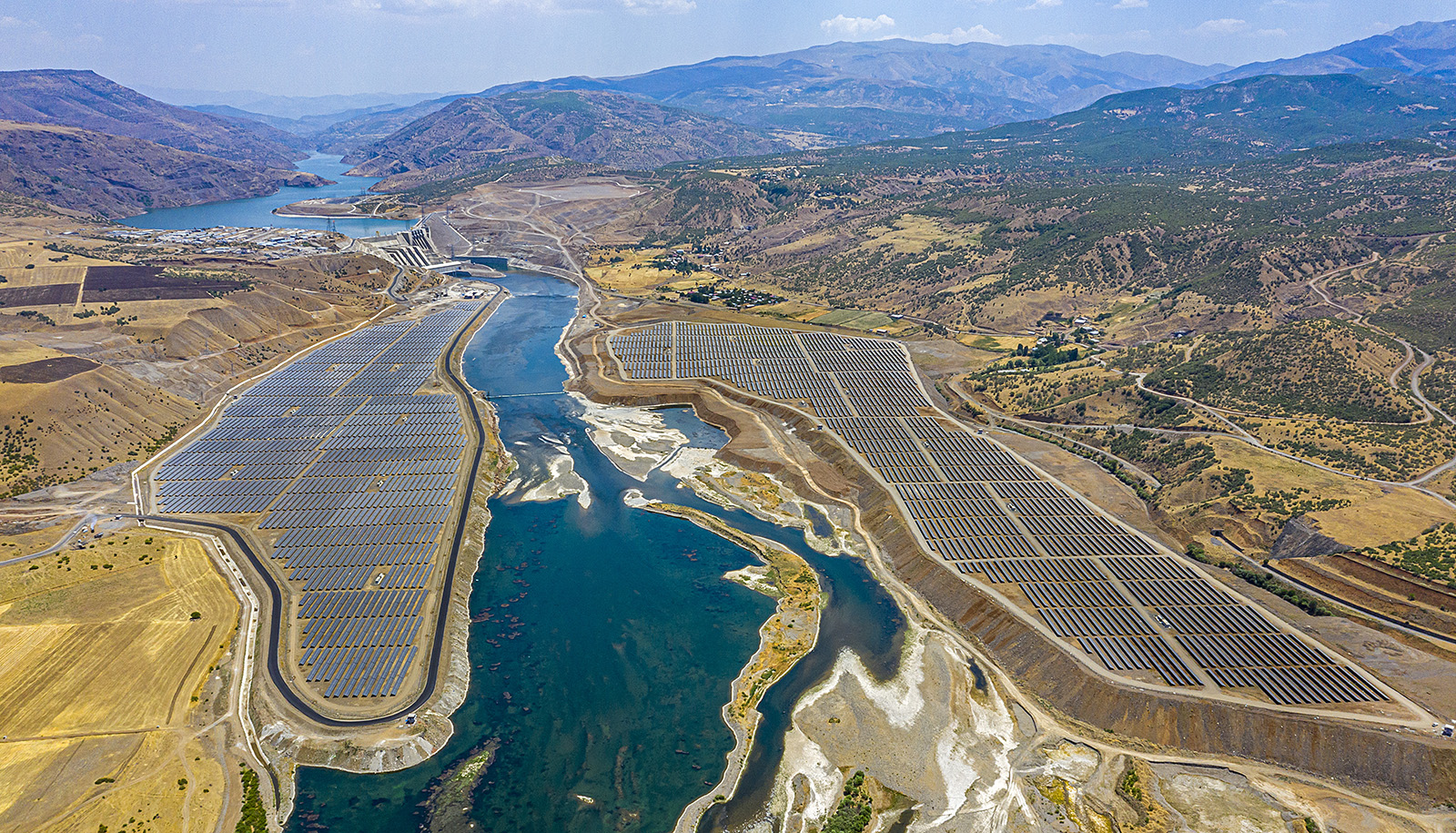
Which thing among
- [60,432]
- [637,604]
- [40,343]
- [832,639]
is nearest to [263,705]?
[637,604]

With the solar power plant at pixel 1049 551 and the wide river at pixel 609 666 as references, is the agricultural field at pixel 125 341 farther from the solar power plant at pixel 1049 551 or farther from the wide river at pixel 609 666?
the solar power plant at pixel 1049 551

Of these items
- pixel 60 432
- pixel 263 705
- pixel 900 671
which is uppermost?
pixel 60 432

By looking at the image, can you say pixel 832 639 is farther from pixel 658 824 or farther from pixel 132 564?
pixel 132 564

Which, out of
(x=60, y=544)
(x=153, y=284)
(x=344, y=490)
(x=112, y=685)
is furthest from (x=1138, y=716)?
(x=153, y=284)

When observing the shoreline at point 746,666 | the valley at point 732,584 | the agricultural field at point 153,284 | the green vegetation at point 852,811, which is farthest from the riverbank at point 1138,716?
the agricultural field at point 153,284

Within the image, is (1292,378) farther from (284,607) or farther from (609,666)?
(284,607)

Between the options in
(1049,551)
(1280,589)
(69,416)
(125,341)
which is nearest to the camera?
(1280,589)

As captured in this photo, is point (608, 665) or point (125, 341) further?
point (125, 341)
